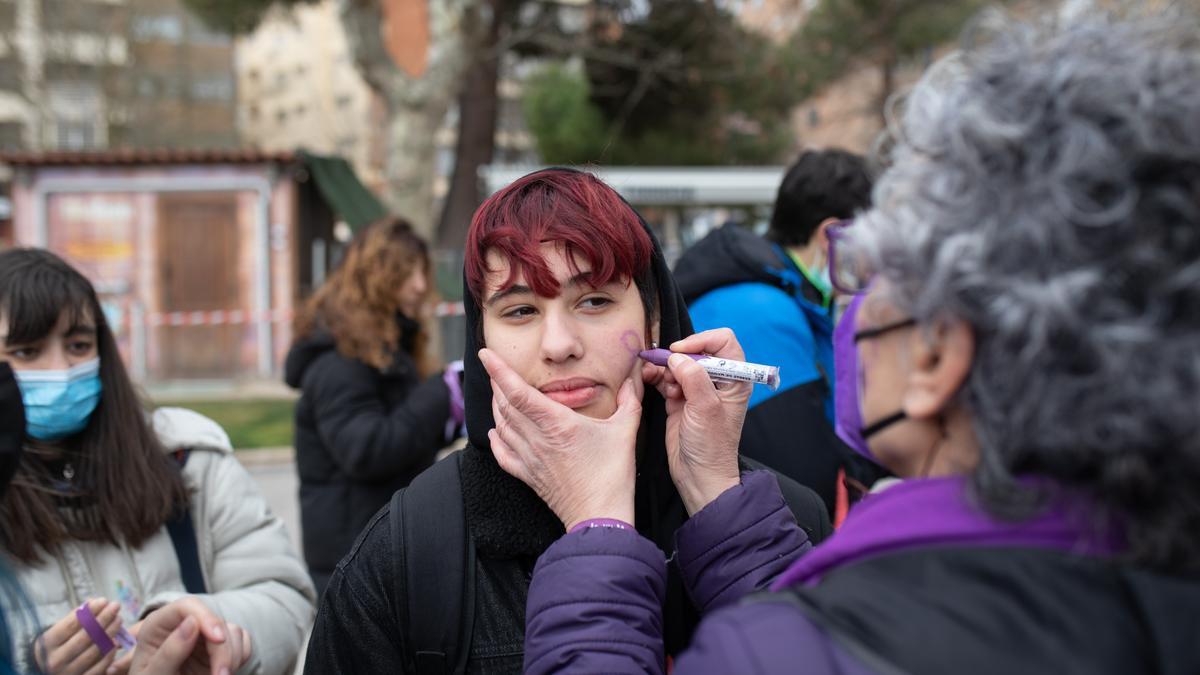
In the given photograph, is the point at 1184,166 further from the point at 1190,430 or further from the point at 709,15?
the point at 709,15

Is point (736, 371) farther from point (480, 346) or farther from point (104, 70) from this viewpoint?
point (104, 70)

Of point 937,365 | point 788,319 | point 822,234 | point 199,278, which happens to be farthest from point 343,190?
point 937,365

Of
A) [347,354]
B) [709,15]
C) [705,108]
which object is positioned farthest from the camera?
[705,108]

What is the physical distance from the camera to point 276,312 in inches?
516

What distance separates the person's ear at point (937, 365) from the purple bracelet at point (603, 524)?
0.45 meters

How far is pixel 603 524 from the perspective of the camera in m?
1.34

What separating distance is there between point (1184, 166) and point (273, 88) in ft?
179

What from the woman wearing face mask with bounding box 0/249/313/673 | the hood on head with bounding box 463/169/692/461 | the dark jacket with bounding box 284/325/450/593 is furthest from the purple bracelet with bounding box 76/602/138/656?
the dark jacket with bounding box 284/325/450/593

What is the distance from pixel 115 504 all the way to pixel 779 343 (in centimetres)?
178

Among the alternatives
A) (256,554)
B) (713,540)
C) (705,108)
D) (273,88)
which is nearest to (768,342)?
(713,540)

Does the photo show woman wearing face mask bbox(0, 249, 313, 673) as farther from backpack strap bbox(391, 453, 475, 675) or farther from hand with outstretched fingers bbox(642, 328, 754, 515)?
hand with outstretched fingers bbox(642, 328, 754, 515)

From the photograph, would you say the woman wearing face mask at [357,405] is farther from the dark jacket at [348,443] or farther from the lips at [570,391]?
the lips at [570,391]

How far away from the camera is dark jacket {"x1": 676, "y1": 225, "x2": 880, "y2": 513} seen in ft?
8.30

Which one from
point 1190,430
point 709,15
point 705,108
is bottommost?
point 1190,430
